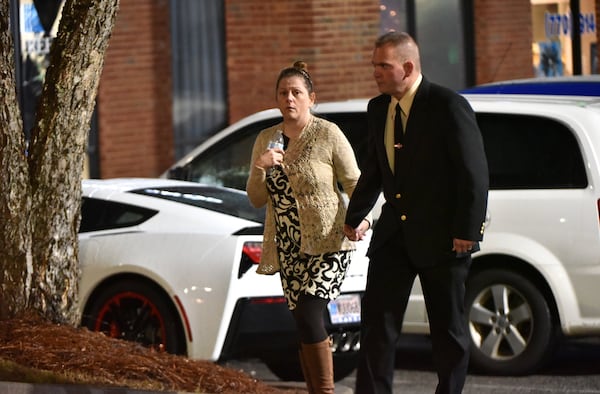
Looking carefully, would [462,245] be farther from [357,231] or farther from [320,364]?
[320,364]

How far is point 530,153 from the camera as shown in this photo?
1012 cm

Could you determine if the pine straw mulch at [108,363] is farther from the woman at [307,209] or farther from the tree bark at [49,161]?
the woman at [307,209]

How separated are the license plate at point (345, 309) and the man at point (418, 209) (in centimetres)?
206

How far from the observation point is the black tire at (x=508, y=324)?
9875mm

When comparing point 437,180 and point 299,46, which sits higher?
point 299,46

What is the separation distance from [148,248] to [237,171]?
2275 millimetres

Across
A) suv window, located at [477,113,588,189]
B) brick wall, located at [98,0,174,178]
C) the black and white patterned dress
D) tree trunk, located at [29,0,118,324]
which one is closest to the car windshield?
tree trunk, located at [29,0,118,324]

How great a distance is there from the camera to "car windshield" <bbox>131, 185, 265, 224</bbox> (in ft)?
31.4

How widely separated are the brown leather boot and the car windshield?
205 cm

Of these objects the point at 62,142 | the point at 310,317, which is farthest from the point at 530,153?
the point at 62,142

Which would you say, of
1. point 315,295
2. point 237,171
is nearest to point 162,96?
point 237,171

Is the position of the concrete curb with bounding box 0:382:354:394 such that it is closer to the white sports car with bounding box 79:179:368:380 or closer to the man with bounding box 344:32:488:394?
the man with bounding box 344:32:488:394

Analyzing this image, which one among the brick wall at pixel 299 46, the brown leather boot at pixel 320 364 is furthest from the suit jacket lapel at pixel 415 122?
the brick wall at pixel 299 46

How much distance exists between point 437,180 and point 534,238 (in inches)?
125
